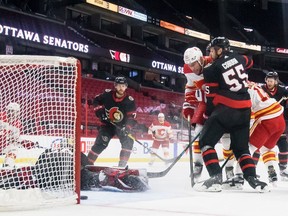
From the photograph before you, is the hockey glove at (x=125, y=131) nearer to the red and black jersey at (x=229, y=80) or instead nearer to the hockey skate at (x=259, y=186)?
the red and black jersey at (x=229, y=80)

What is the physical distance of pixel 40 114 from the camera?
10.5 ft

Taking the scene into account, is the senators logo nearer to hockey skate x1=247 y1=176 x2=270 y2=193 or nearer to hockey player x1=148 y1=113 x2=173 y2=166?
hockey skate x1=247 y1=176 x2=270 y2=193

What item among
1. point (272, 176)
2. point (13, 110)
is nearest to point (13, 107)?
point (13, 110)

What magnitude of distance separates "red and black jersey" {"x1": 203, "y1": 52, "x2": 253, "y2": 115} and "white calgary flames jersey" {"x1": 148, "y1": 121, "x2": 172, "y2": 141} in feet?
17.5

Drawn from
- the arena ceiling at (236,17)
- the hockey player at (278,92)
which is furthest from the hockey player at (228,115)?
the arena ceiling at (236,17)

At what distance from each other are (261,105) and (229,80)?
600 millimetres

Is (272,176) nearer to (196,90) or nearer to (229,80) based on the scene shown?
(196,90)

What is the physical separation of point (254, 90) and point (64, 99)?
5.55 ft

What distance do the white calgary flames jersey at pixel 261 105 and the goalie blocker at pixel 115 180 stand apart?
1.13 metres

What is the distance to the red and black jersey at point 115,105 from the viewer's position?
15.4 ft

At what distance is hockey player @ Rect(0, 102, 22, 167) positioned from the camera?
3.07 meters

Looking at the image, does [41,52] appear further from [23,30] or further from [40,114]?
[40,114]

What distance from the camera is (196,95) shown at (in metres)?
3.89

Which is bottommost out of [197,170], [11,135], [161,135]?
[197,170]
